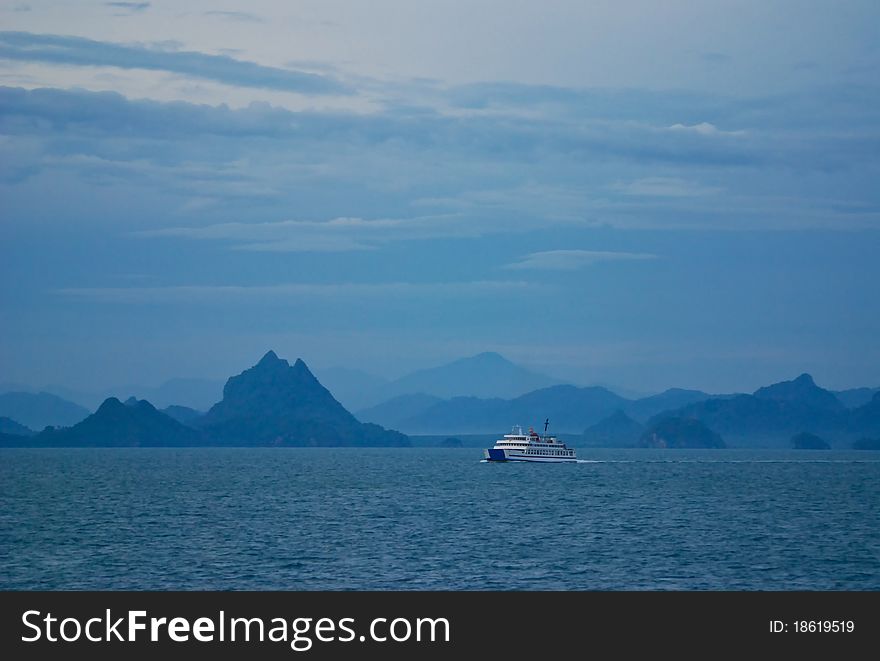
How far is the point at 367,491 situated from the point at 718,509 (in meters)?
57.8

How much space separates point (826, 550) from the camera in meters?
92.1

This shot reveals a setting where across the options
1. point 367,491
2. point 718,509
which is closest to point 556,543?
point 718,509
